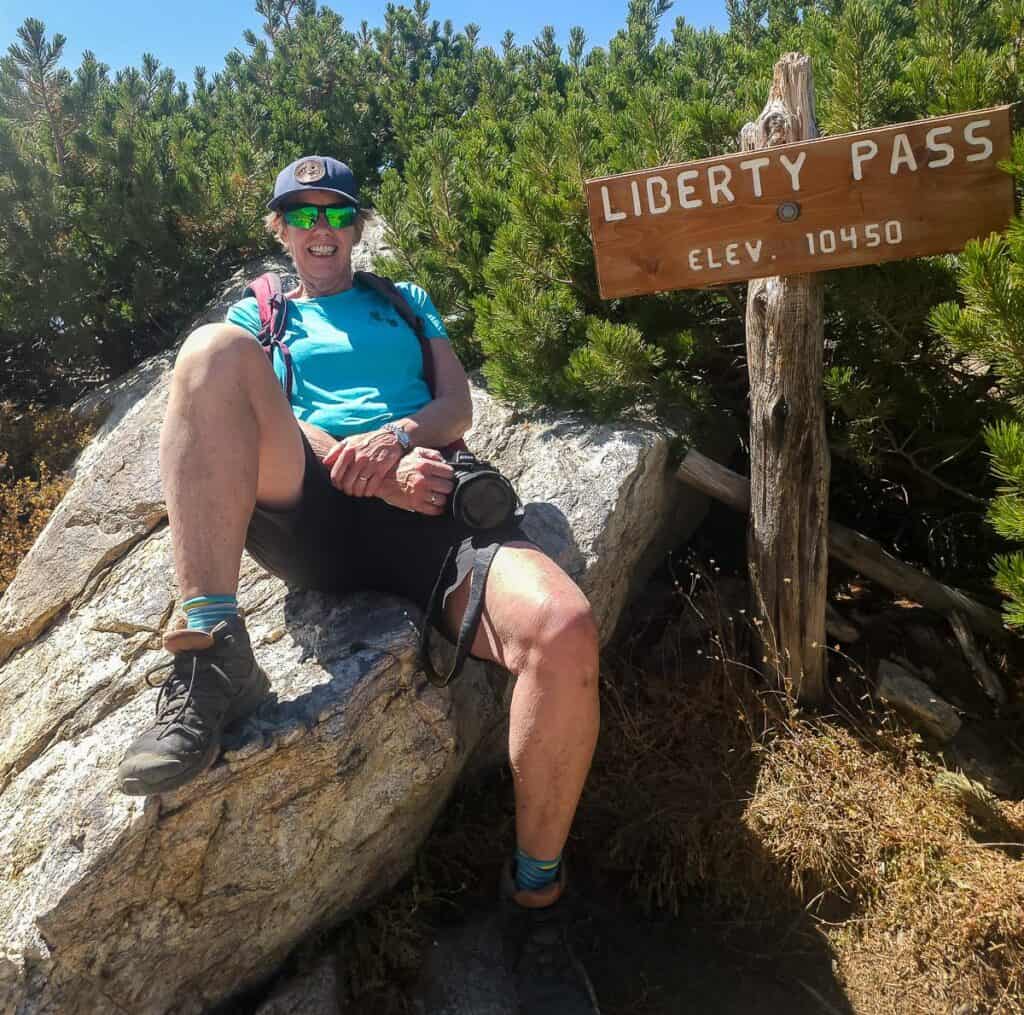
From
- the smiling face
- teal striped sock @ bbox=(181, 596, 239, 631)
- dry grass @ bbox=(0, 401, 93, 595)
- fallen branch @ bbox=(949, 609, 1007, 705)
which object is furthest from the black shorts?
dry grass @ bbox=(0, 401, 93, 595)

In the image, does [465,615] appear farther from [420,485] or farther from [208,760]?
[208,760]

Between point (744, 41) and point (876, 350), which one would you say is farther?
point (744, 41)

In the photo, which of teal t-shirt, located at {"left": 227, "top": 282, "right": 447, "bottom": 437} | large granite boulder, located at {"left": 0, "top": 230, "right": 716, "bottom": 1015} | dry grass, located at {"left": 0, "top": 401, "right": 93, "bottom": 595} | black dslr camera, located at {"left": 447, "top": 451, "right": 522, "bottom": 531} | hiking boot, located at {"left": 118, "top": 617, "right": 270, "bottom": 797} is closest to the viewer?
hiking boot, located at {"left": 118, "top": 617, "right": 270, "bottom": 797}

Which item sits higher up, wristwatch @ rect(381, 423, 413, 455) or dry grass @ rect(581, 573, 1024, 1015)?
wristwatch @ rect(381, 423, 413, 455)

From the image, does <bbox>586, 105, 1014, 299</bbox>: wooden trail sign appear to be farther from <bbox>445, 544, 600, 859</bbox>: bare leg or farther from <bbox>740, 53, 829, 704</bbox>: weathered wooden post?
<bbox>445, 544, 600, 859</bbox>: bare leg

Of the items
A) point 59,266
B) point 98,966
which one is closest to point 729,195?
point 98,966

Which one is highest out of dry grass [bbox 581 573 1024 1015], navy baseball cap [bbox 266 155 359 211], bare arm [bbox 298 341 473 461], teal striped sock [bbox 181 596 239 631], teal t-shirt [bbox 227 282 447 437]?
navy baseball cap [bbox 266 155 359 211]

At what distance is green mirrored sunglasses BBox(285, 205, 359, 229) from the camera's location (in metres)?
2.76

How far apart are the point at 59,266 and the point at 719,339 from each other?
3.85 meters

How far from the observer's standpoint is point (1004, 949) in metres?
2.42

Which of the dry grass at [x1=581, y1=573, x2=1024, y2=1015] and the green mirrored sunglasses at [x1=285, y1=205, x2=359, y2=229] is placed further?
the green mirrored sunglasses at [x1=285, y1=205, x2=359, y2=229]

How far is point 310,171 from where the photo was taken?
2.74 metres

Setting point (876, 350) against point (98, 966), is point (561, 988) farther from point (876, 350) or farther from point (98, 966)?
point (876, 350)

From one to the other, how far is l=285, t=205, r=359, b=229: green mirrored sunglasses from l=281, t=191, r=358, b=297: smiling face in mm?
13
